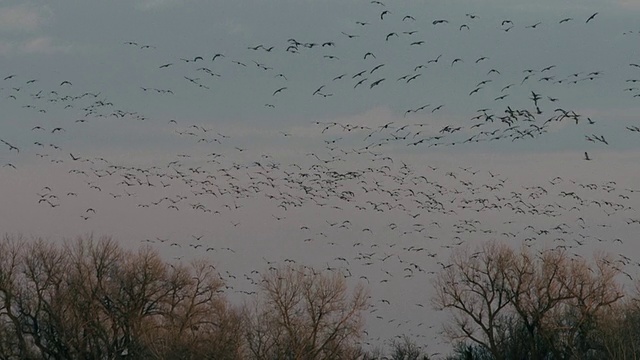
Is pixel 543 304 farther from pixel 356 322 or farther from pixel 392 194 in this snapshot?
pixel 392 194

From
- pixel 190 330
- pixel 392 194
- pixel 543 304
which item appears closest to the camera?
pixel 392 194

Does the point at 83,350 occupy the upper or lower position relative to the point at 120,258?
lower

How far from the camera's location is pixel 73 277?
77.4 meters

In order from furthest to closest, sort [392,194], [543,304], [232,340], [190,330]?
[543,304] < [190,330] < [232,340] < [392,194]

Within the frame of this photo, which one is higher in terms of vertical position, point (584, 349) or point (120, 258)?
point (120, 258)

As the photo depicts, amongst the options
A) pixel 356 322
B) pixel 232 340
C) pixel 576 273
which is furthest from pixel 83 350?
pixel 576 273

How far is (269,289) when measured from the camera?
80625 mm

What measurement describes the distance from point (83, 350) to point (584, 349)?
118ft

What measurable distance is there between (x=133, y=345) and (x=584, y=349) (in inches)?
1283

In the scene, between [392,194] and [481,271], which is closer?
[392,194]

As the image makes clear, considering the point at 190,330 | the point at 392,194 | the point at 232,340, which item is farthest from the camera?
the point at 190,330

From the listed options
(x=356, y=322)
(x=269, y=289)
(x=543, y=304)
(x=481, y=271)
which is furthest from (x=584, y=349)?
(x=269, y=289)

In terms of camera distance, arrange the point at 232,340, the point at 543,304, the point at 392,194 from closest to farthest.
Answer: the point at 392,194
the point at 232,340
the point at 543,304

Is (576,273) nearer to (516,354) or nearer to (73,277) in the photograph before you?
(516,354)
